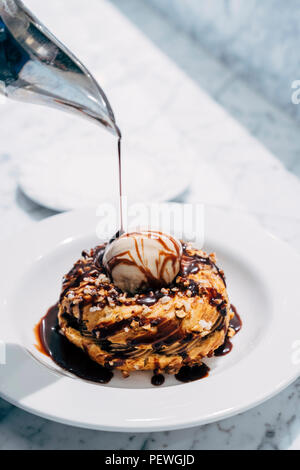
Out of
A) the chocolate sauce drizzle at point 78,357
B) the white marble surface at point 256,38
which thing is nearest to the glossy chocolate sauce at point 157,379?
the chocolate sauce drizzle at point 78,357

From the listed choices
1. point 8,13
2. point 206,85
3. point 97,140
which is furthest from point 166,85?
point 8,13

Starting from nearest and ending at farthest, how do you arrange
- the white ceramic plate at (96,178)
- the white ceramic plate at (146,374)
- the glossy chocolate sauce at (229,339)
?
the white ceramic plate at (146,374) < the glossy chocolate sauce at (229,339) < the white ceramic plate at (96,178)

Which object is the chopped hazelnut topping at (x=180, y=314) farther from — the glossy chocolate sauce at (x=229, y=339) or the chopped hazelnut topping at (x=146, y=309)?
the glossy chocolate sauce at (x=229, y=339)

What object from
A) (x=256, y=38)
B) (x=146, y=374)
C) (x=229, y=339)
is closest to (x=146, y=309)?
(x=146, y=374)

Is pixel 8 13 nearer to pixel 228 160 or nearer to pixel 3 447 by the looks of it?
pixel 3 447

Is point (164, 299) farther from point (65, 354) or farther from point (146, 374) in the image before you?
point (65, 354)

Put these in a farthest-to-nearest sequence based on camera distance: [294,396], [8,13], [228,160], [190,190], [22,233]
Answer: [228,160], [190,190], [22,233], [294,396], [8,13]

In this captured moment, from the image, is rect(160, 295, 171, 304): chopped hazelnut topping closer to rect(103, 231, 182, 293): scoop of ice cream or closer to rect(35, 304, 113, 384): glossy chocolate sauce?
rect(103, 231, 182, 293): scoop of ice cream
